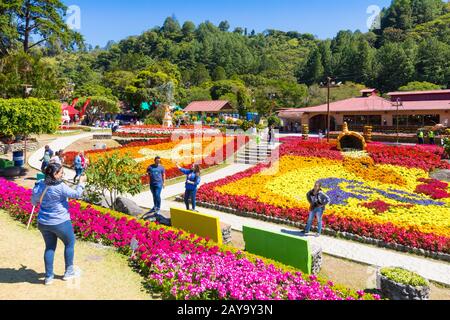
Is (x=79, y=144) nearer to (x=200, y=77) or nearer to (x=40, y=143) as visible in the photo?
(x=40, y=143)

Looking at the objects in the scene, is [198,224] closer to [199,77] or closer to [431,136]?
[431,136]

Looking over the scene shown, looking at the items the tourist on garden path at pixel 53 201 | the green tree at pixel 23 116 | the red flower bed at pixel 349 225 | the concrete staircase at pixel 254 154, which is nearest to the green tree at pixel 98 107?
the concrete staircase at pixel 254 154

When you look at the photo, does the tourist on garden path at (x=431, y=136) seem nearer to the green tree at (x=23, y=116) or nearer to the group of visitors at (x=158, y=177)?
the group of visitors at (x=158, y=177)

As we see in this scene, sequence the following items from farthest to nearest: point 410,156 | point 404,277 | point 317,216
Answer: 1. point 410,156
2. point 317,216
3. point 404,277

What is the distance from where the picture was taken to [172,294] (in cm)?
638

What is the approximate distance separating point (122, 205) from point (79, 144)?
70.1 ft

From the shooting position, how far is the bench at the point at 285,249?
7605 millimetres

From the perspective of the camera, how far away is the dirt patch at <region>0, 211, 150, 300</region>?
624 centimetres

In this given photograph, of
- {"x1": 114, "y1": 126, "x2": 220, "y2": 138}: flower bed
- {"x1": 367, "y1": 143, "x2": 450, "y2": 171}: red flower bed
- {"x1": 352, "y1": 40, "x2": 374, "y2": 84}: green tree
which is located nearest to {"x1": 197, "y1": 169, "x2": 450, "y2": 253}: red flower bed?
{"x1": 367, "y1": 143, "x2": 450, "y2": 171}: red flower bed

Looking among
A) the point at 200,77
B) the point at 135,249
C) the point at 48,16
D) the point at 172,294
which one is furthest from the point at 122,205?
the point at 200,77

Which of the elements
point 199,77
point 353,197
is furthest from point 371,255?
point 199,77

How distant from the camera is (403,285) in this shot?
21.4 ft

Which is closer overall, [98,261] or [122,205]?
[98,261]

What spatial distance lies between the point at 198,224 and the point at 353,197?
24.9 ft
